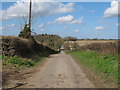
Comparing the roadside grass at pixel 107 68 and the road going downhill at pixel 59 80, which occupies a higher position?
the roadside grass at pixel 107 68

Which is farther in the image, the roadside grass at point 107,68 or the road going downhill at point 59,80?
the roadside grass at point 107,68

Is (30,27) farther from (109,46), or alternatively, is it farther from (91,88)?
(91,88)

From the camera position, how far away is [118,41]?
58.7 ft

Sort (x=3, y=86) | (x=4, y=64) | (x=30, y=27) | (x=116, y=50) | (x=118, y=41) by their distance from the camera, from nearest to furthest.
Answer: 1. (x=3, y=86)
2. (x=4, y=64)
3. (x=118, y=41)
4. (x=116, y=50)
5. (x=30, y=27)

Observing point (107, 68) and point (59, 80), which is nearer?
point (59, 80)

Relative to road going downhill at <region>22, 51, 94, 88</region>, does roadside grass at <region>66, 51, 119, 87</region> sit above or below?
above

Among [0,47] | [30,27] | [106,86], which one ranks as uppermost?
[30,27]

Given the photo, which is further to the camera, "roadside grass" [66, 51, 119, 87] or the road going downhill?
"roadside grass" [66, 51, 119, 87]

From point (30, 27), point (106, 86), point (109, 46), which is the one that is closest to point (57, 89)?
point (106, 86)

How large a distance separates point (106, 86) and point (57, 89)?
202cm

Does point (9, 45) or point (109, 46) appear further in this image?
point (109, 46)

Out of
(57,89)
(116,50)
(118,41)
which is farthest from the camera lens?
(116,50)

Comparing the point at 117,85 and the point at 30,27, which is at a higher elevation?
the point at 30,27

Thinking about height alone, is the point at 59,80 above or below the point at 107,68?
below
